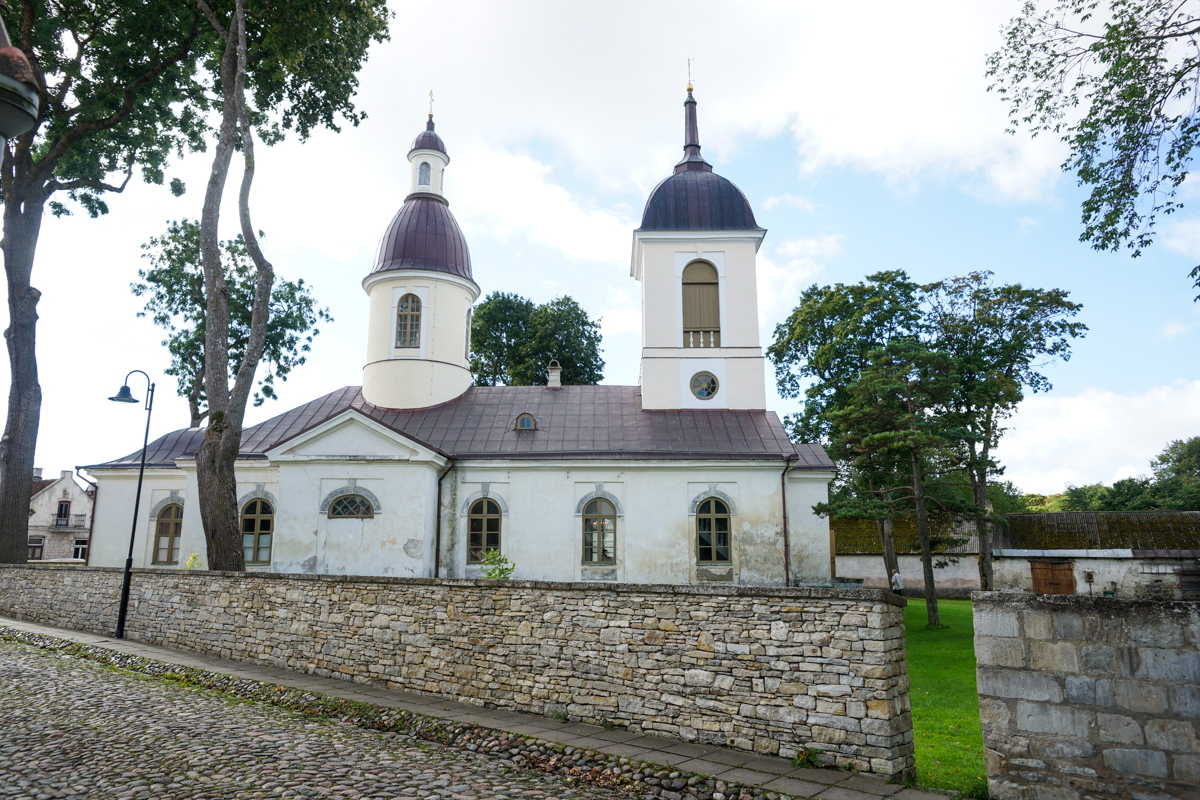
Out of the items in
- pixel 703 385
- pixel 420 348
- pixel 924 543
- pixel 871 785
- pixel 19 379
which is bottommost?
pixel 871 785

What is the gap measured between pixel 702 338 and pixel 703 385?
56.6 inches

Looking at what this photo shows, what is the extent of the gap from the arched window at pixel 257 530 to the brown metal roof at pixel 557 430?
4.61 ft

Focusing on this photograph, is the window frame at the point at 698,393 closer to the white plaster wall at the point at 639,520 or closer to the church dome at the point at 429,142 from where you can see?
the white plaster wall at the point at 639,520

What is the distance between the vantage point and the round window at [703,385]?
2134 centimetres

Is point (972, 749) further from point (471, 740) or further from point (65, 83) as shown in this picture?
point (65, 83)

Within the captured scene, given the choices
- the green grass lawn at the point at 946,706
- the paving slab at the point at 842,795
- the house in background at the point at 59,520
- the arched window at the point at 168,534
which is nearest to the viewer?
the paving slab at the point at 842,795

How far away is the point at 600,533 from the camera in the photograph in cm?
1839

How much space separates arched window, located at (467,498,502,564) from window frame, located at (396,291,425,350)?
5.85 metres

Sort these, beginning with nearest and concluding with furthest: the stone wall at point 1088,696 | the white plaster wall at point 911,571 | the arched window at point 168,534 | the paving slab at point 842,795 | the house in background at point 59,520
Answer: the stone wall at point 1088,696 < the paving slab at point 842,795 < the arched window at point 168,534 < the white plaster wall at point 911,571 < the house in background at point 59,520

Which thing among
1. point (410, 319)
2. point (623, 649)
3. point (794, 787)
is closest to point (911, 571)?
point (410, 319)

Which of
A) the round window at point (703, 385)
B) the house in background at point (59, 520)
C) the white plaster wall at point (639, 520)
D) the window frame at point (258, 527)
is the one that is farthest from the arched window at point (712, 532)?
the house in background at point (59, 520)

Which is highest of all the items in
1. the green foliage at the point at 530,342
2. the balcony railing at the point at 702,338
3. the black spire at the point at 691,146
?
the black spire at the point at 691,146

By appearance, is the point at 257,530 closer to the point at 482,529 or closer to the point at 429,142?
the point at 482,529

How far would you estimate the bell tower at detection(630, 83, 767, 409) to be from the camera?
21402 mm
